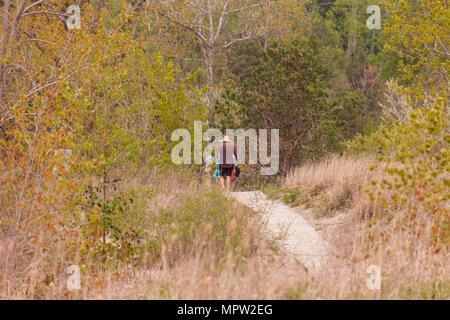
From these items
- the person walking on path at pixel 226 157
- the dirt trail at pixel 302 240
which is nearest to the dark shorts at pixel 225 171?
the person walking on path at pixel 226 157

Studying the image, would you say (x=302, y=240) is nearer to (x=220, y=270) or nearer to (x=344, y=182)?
(x=220, y=270)

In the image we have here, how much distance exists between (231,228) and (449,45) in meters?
6.37

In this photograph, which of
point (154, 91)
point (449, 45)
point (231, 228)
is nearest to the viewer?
point (231, 228)

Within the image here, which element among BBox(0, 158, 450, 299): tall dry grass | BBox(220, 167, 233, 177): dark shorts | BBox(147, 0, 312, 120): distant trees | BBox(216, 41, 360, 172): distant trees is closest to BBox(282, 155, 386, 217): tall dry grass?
BBox(0, 158, 450, 299): tall dry grass

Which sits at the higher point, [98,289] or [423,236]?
[423,236]

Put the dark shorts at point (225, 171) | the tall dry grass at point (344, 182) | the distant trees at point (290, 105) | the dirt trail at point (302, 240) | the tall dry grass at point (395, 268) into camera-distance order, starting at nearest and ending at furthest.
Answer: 1. the tall dry grass at point (395, 268)
2. the dirt trail at point (302, 240)
3. the tall dry grass at point (344, 182)
4. the dark shorts at point (225, 171)
5. the distant trees at point (290, 105)

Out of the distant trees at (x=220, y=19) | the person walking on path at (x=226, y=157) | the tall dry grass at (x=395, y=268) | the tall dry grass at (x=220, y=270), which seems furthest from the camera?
the distant trees at (x=220, y=19)

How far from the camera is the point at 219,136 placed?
16.0 metres

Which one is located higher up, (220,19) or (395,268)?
(220,19)

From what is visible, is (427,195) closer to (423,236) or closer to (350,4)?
(423,236)

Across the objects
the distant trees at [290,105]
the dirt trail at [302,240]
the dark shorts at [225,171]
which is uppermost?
the distant trees at [290,105]

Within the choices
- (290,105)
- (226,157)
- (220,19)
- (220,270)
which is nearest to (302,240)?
(220,270)

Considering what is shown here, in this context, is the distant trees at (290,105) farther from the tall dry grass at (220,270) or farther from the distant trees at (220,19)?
the tall dry grass at (220,270)

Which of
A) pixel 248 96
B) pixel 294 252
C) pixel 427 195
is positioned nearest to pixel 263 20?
pixel 248 96
